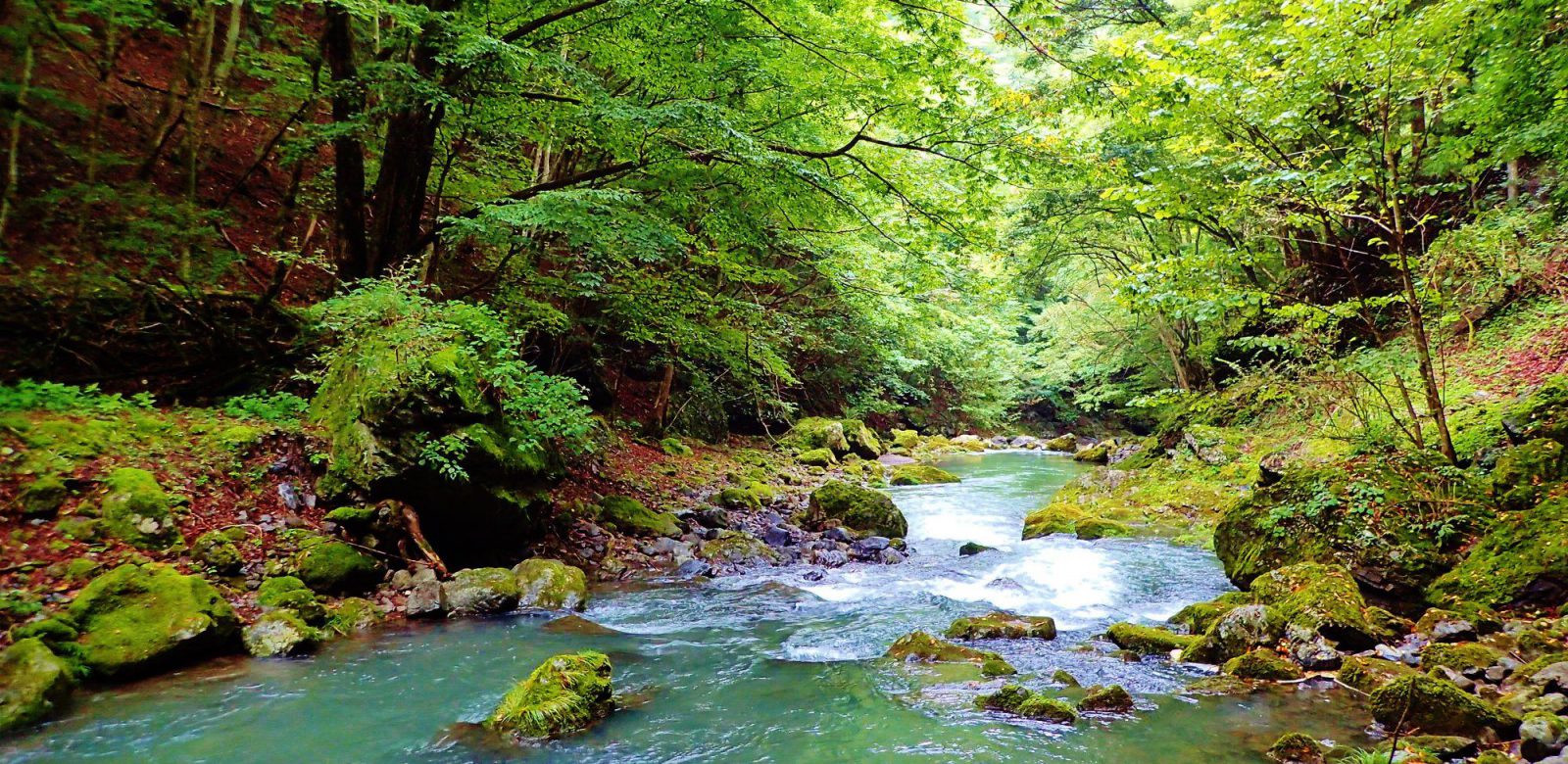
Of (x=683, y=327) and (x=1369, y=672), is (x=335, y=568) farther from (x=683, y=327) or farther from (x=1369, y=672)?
(x=1369, y=672)

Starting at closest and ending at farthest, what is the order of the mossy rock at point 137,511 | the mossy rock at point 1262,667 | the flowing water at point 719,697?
1. the flowing water at point 719,697
2. the mossy rock at point 1262,667
3. the mossy rock at point 137,511

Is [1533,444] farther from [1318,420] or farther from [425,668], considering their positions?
[425,668]

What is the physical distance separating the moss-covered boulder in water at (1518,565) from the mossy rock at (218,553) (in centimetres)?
913

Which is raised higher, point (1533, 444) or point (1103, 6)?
point (1103, 6)

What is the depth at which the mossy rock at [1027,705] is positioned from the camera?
14.2ft

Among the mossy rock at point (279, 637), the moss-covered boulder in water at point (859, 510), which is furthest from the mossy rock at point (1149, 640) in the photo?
the mossy rock at point (279, 637)

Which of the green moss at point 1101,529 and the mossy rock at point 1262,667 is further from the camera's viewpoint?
the green moss at point 1101,529

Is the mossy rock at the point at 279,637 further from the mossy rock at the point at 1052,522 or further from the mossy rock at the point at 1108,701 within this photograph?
the mossy rock at the point at 1052,522

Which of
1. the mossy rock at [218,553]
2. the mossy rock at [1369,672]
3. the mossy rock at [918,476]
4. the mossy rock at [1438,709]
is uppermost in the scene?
the mossy rock at [218,553]

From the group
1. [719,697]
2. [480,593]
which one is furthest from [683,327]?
[719,697]

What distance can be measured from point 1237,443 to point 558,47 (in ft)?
41.6

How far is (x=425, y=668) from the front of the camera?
5.01 metres

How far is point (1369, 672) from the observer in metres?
4.50

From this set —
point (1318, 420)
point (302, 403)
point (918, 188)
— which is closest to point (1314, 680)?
point (1318, 420)
